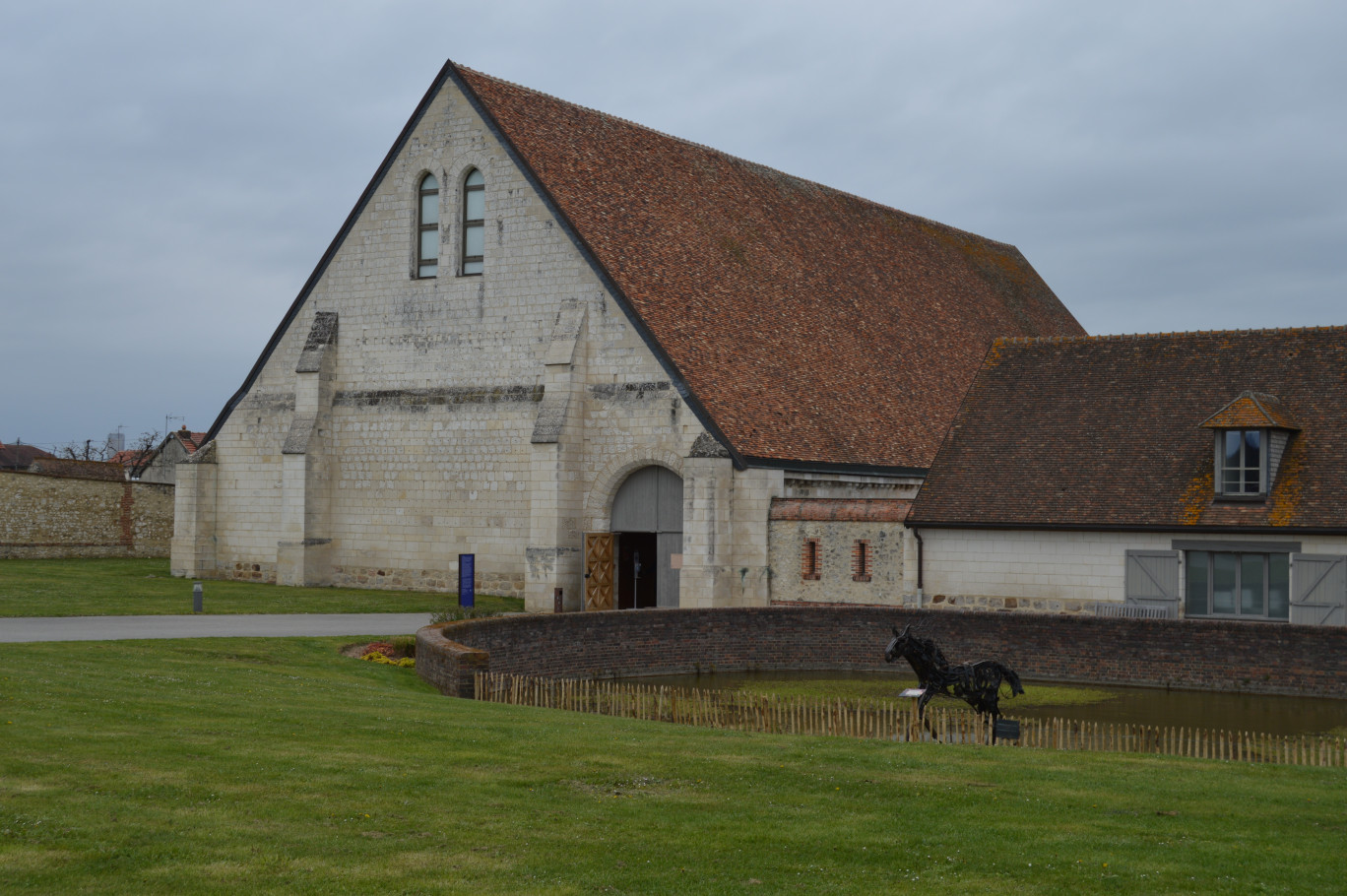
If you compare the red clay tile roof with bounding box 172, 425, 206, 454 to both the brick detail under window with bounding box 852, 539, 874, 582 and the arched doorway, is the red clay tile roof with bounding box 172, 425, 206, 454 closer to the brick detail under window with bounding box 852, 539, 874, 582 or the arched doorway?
the arched doorway

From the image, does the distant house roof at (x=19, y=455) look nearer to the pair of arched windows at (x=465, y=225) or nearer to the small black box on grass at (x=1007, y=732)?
the pair of arched windows at (x=465, y=225)

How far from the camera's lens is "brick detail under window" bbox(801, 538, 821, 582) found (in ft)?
101

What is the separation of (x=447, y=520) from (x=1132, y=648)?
1809cm

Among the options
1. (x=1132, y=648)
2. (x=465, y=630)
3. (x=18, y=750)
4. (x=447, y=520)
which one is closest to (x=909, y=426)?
(x=447, y=520)

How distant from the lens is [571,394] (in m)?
33.8

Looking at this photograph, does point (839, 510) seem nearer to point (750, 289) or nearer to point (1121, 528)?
point (1121, 528)

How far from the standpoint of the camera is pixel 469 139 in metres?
36.3

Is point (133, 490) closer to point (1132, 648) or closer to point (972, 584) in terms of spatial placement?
point (972, 584)

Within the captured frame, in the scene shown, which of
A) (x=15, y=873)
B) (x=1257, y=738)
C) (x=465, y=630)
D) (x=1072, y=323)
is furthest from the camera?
(x=1072, y=323)

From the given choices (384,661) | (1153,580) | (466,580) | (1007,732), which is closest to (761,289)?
(466,580)

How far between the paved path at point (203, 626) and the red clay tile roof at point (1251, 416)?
15471mm

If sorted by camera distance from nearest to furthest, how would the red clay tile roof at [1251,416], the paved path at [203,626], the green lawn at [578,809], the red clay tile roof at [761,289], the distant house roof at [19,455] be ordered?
the green lawn at [578,809]
the paved path at [203,626]
the red clay tile roof at [1251,416]
the red clay tile roof at [761,289]
the distant house roof at [19,455]

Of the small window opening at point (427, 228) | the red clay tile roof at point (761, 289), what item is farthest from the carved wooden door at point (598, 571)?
the small window opening at point (427, 228)

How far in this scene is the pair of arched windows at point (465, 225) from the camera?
36.5m
